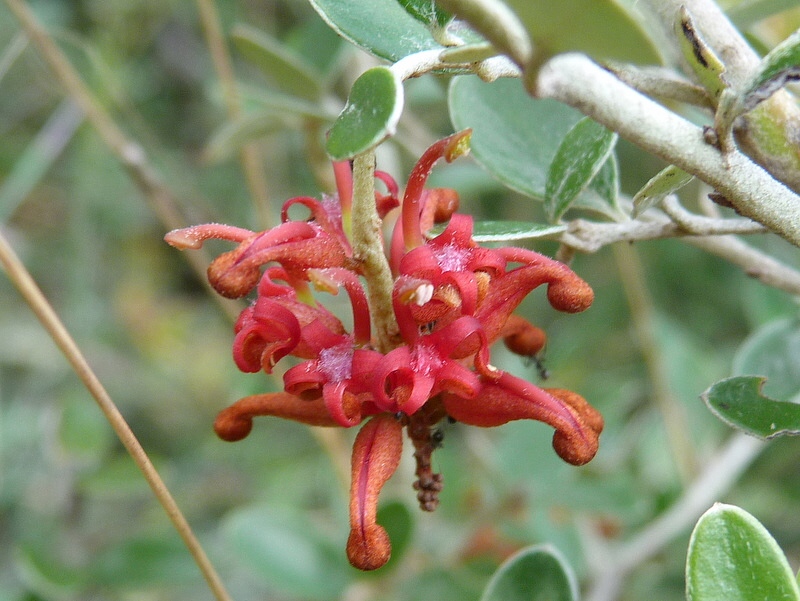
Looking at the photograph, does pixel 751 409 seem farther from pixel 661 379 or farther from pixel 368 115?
pixel 661 379

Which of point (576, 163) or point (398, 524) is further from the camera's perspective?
point (398, 524)

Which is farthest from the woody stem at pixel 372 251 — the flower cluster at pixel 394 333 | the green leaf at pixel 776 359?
the green leaf at pixel 776 359

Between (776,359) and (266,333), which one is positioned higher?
(266,333)

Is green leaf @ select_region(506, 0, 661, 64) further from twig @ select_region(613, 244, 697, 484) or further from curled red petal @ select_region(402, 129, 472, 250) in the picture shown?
twig @ select_region(613, 244, 697, 484)

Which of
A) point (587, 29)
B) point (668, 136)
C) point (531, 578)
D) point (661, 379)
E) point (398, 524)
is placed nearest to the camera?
point (587, 29)

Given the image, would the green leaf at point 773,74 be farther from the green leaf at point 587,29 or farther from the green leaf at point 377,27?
the green leaf at point 377,27

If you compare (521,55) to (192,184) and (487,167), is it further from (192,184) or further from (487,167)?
(192,184)

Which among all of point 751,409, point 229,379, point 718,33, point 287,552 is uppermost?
point 718,33

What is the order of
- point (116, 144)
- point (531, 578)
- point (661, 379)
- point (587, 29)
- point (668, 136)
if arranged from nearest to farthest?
point (587, 29)
point (668, 136)
point (531, 578)
point (116, 144)
point (661, 379)

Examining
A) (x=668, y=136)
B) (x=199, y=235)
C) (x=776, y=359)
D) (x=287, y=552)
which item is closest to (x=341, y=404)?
(x=199, y=235)
